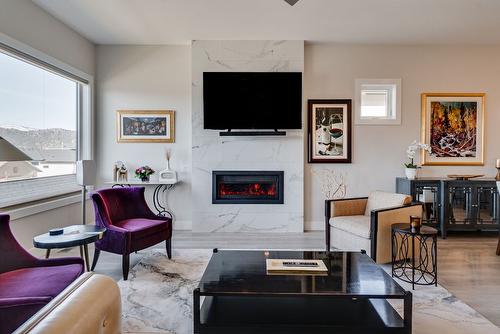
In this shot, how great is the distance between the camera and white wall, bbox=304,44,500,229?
16.4 feet

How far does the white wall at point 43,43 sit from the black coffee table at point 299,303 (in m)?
2.61

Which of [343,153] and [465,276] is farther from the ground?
[343,153]

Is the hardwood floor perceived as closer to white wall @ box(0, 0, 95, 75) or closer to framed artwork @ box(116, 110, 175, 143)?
framed artwork @ box(116, 110, 175, 143)

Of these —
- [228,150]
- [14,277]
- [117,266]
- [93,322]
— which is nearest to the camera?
[93,322]

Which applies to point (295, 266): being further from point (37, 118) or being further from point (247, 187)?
point (37, 118)

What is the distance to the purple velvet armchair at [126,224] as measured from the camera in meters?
3.04

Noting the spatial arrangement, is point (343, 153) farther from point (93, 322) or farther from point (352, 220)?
point (93, 322)

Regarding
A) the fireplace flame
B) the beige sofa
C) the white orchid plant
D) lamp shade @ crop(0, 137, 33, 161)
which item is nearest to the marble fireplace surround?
the fireplace flame

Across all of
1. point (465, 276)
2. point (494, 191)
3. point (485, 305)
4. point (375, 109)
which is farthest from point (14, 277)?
point (494, 191)

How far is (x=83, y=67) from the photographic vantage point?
4730 mm

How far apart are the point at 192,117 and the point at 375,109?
117 inches

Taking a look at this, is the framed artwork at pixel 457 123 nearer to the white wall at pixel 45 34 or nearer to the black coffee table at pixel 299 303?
the black coffee table at pixel 299 303

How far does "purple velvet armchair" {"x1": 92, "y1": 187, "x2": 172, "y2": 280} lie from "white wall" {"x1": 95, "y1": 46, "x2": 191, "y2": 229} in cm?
143

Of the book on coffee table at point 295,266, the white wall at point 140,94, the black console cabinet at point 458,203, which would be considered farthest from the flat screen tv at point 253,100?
the book on coffee table at point 295,266
